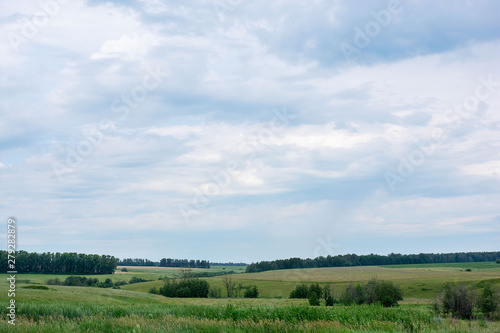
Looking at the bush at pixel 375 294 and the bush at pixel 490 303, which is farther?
the bush at pixel 375 294

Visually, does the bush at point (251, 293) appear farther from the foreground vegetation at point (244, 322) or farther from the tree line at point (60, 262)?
the foreground vegetation at point (244, 322)

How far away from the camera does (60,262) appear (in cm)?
15550

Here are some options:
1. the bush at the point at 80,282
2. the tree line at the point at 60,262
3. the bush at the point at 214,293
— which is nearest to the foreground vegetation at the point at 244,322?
the bush at the point at 214,293

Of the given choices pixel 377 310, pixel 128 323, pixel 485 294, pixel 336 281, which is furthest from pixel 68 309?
pixel 336 281

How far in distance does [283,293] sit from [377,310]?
91679mm

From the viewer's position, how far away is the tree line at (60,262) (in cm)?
15050

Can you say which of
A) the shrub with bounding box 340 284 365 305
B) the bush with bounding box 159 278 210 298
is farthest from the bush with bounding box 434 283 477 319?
the bush with bounding box 159 278 210 298

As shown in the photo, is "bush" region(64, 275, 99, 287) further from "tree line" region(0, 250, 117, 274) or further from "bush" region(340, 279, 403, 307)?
"bush" region(340, 279, 403, 307)

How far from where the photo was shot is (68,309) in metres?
26.7

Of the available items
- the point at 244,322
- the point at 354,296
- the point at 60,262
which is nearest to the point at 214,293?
the point at 354,296

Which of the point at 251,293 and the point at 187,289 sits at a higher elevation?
the point at 187,289

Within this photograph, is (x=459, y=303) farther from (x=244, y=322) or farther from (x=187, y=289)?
(x=187, y=289)

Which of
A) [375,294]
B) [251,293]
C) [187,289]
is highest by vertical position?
[375,294]

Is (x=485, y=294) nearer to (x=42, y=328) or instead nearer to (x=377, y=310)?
(x=377, y=310)
